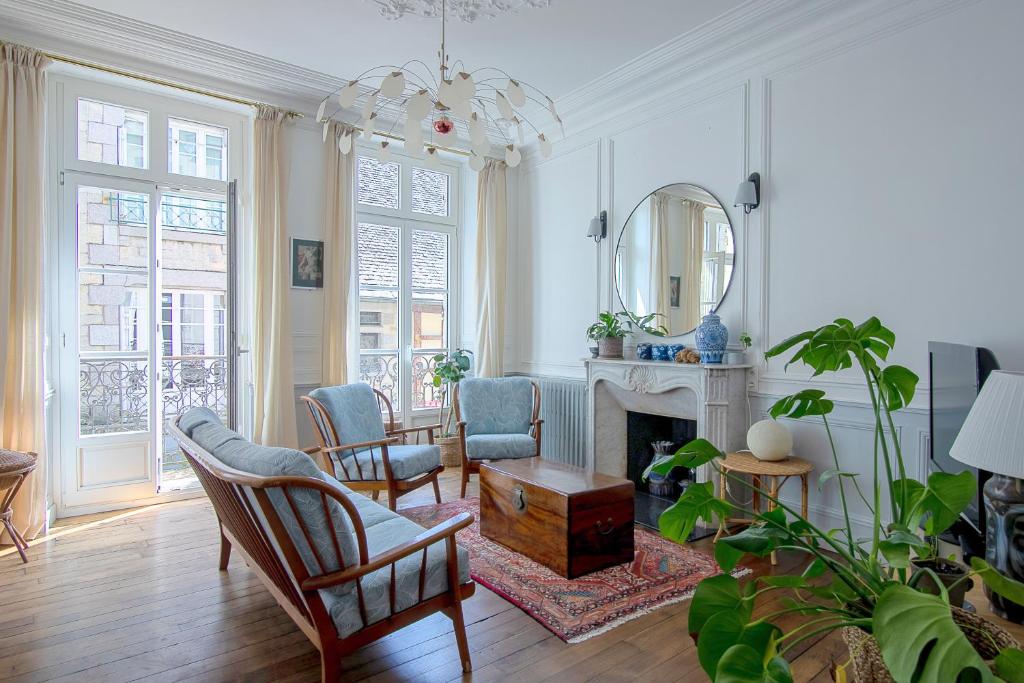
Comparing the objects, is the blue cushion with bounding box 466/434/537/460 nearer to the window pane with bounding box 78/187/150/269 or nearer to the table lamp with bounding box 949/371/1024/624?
the window pane with bounding box 78/187/150/269

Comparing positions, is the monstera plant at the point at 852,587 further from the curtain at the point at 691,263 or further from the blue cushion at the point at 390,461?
the curtain at the point at 691,263

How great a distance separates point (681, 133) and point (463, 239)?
2501 millimetres

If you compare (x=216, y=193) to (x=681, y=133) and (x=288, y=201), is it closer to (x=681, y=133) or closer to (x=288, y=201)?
(x=288, y=201)

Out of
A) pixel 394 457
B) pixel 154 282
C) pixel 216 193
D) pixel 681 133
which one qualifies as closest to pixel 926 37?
pixel 681 133

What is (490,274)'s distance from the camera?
5.60m

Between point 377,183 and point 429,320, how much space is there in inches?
55.3

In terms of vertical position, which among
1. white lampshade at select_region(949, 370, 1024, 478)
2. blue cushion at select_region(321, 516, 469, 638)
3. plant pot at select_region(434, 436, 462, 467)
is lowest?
plant pot at select_region(434, 436, 462, 467)

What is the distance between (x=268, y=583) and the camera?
222 centimetres

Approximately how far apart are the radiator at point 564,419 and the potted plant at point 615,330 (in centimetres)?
55

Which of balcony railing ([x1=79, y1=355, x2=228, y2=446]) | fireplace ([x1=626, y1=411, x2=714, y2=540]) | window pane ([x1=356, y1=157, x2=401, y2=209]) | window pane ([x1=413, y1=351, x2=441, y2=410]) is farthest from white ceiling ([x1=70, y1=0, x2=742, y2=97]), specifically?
fireplace ([x1=626, y1=411, x2=714, y2=540])

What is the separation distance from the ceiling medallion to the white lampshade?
10.5ft

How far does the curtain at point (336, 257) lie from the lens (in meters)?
4.78

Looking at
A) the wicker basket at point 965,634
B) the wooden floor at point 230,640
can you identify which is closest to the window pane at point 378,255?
the wooden floor at point 230,640

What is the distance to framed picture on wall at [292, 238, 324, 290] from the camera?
4699mm
